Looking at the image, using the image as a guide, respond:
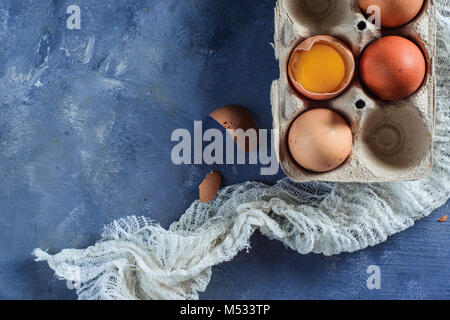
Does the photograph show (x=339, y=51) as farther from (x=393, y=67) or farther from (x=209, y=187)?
(x=209, y=187)

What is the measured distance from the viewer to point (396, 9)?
1050 mm

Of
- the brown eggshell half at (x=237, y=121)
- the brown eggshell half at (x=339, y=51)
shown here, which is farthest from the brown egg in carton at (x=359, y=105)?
the brown eggshell half at (x=237, y=121)

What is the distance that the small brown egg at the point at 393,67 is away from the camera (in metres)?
1.04

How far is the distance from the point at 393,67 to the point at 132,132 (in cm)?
73

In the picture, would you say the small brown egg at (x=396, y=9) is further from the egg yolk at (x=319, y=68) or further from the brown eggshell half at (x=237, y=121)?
the brown eggshell half at (x=237, y=121)

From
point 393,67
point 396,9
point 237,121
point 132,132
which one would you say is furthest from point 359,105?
point 132,132

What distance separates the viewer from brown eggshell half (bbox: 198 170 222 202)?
135cm

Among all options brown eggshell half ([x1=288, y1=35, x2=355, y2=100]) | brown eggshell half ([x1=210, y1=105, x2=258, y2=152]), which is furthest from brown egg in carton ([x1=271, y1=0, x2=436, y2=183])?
brown eggshell half ([x1=210, y1=105, x2=258, y2=152])

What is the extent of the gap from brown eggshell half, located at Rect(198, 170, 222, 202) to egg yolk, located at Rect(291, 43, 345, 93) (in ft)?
1.29

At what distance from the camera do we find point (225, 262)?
1.35 m

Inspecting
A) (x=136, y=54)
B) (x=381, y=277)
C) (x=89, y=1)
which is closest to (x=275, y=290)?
(x=381, y=277)

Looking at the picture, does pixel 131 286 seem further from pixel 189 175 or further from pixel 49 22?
pixel 49 22

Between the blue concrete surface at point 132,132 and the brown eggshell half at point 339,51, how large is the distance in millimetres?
229

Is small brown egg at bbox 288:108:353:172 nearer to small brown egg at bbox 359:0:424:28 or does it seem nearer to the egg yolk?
the egg yolk
